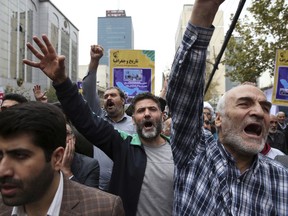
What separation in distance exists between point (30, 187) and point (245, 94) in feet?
3.51

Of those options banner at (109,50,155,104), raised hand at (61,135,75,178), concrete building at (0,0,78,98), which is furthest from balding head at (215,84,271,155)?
concrete building at (0,0,78,98)

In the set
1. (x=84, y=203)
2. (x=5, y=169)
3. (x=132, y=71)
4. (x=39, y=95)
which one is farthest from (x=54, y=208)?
(x=132, y=71)

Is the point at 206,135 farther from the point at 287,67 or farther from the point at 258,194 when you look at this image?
the point at 287,67

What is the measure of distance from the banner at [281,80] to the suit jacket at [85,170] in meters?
4.39

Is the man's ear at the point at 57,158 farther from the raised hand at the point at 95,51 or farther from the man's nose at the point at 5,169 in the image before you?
the raised hand at the point at 95,51

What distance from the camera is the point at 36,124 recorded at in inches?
61.0

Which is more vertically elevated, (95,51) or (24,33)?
(24,33)

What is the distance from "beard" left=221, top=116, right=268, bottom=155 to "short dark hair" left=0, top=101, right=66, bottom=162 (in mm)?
776

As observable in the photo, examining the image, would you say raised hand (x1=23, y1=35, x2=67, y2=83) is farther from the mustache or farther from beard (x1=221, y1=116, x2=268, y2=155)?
beard (x1=221, y1=116, x2=268, y2=155)

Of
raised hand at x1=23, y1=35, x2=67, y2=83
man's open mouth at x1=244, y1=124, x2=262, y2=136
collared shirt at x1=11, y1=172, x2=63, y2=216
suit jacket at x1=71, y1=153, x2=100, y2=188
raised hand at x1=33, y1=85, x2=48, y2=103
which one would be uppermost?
raised hand at x1=23, y1=35, x2=67, y2=83

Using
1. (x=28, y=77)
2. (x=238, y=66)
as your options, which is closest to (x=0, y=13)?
(x=28, y=77)

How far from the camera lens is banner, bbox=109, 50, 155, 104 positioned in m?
7.64

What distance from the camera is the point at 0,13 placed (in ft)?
155

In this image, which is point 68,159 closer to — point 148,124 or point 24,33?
point 148,124
